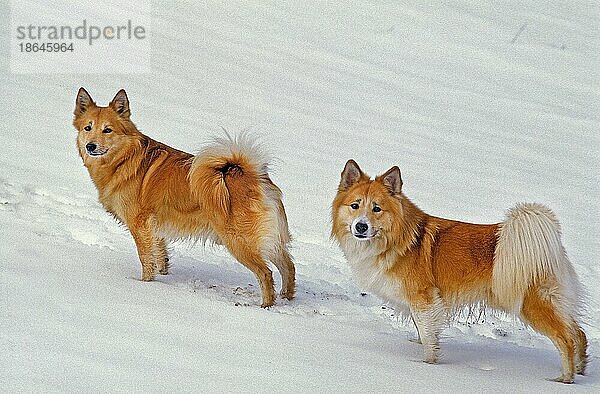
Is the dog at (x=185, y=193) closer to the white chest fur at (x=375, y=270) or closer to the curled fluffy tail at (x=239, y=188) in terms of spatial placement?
the curled fluffy tail at (x=239, y=188)

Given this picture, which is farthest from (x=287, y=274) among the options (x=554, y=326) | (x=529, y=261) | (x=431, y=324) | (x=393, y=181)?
(x=554, y=326)

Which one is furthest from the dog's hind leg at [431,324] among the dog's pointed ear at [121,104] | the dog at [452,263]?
the dog's pointed ear at [121,104]

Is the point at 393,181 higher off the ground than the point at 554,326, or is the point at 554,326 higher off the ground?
the point at 393,181

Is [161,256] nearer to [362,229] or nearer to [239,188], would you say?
[239,188]

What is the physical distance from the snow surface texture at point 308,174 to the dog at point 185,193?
315 mm

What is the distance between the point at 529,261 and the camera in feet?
16.5

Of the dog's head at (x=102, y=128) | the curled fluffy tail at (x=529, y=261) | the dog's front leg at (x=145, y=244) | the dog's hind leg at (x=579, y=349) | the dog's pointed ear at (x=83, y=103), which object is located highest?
the dog's pointed ear at (x=83, y=103)

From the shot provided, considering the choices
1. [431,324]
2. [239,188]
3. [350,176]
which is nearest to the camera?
[431,324]

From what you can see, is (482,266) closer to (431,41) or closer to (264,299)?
(264,299)

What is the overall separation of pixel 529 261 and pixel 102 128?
3401 millimetres

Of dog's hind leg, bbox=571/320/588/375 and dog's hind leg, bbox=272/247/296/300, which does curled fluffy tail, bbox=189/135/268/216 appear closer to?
dog's hind leg, bbox=272/247/296/300

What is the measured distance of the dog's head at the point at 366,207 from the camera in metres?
5.44

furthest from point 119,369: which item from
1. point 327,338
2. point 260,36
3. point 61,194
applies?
point 260,36

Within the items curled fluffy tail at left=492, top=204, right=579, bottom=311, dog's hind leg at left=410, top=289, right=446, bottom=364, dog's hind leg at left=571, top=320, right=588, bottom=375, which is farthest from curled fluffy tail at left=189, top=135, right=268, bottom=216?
dog's hind leg at left=571, top=320, right=588, bottom=375
